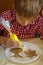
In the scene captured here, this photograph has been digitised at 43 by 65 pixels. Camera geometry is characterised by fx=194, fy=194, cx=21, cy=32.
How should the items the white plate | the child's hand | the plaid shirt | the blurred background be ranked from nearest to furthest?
the white plate
the child's hand
the plaid shirt
the blurred background

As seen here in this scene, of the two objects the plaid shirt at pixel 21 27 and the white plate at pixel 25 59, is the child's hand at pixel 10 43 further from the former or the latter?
the plaid shirt at pixel 21 27

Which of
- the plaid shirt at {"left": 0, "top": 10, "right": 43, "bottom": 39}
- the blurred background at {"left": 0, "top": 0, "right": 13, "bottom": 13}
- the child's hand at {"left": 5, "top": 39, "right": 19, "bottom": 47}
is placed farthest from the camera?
the blurred background at {"left": 0, "top": 0, "right": 13, "bottom": 13}

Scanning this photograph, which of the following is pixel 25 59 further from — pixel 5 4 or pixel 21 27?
pixel 5 4

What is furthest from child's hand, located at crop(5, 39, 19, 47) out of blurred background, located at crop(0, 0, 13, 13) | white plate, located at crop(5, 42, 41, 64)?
blurred background, located at crop(0, 0, 13, 13)

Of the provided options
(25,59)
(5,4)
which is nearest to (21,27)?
(25,59)

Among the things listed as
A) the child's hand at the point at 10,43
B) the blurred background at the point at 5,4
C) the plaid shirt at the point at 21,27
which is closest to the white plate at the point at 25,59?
the child's hand at the point at 10,43

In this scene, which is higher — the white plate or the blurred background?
the white plate

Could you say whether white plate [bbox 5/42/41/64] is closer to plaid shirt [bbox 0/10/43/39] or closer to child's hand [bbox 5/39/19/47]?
child's hand [bbox 5/39/19/47]

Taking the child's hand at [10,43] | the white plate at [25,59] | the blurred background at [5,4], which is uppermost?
the child's hand at [10,43]

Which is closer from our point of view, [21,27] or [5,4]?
[21,27]

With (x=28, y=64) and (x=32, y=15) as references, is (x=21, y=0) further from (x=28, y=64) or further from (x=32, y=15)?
(x=28, y=64)

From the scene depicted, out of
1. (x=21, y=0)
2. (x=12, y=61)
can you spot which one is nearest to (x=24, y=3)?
(x=21, y=0)

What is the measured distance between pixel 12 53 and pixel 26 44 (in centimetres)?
12

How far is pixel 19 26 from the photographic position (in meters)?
1.42
